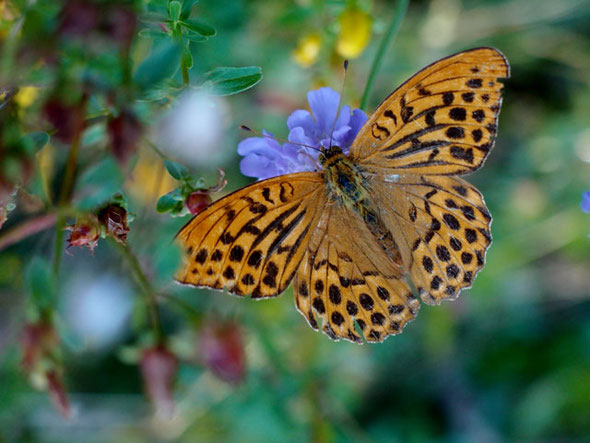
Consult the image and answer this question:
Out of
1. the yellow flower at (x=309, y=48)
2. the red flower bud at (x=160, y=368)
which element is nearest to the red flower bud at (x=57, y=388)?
the red flower bud at (x=160, y=368)

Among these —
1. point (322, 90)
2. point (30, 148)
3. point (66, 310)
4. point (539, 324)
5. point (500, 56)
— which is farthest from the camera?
point (539, 324)

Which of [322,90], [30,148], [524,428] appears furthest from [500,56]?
[524,428]

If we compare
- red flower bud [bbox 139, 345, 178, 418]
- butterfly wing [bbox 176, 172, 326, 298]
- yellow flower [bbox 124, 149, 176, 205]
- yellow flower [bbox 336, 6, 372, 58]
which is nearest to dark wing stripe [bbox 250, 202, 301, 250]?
butterfly wing [bbox 176, 172, 326, 298]

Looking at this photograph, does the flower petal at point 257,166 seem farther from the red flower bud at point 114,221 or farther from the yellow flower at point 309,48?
the yellow flower at point 309,48

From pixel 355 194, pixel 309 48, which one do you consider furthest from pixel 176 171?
pixel 309 48

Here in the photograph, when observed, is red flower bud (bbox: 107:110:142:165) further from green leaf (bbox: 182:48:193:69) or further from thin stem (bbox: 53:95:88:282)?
green leaf (bbox: 182:48:193:69)

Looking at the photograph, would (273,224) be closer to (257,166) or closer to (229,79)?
(257,166)

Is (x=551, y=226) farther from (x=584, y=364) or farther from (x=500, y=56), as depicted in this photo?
(x=500, y=56)
